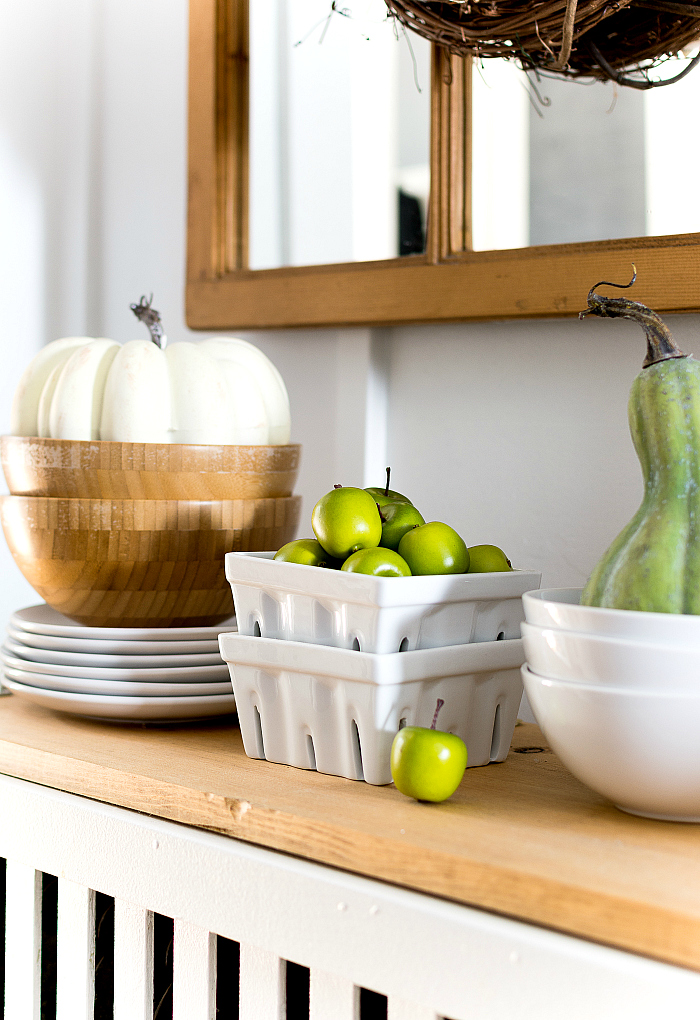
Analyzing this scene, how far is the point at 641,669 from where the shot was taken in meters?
0.55

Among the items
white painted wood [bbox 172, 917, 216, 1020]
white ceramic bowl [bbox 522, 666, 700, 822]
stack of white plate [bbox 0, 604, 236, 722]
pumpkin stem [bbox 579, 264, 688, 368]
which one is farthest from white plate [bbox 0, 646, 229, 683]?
pumpkin stem [bbox 579, 264, 688, 368]

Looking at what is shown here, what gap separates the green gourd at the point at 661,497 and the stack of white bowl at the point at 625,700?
0.11ft

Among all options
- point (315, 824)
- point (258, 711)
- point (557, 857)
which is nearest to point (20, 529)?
point (258, 711)

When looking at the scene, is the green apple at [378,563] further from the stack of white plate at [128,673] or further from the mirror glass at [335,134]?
the mirror glass at [335,134]

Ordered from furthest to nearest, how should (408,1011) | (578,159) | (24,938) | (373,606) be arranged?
1. (578,159)
2. (24,938)
3. (373,606)
4. (408,1011)

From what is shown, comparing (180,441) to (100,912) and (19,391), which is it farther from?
(100,912)

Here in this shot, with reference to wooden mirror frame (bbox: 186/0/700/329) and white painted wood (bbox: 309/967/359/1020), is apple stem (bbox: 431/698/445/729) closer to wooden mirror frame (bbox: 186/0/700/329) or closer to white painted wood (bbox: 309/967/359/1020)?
white painted wood (bbox: 309/967/359/1020)

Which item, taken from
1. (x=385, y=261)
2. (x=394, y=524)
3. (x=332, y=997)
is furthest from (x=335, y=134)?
(x=332, y=997)

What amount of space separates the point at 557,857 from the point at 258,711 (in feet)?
0.92

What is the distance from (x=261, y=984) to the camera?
0.62m

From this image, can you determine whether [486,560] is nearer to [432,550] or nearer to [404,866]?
[432,550]

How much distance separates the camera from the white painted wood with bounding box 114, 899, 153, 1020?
690mm

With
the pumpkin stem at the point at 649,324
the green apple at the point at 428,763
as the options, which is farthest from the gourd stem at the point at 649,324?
the green apple at the point at 428,763

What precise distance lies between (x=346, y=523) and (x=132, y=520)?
227 millimetres
